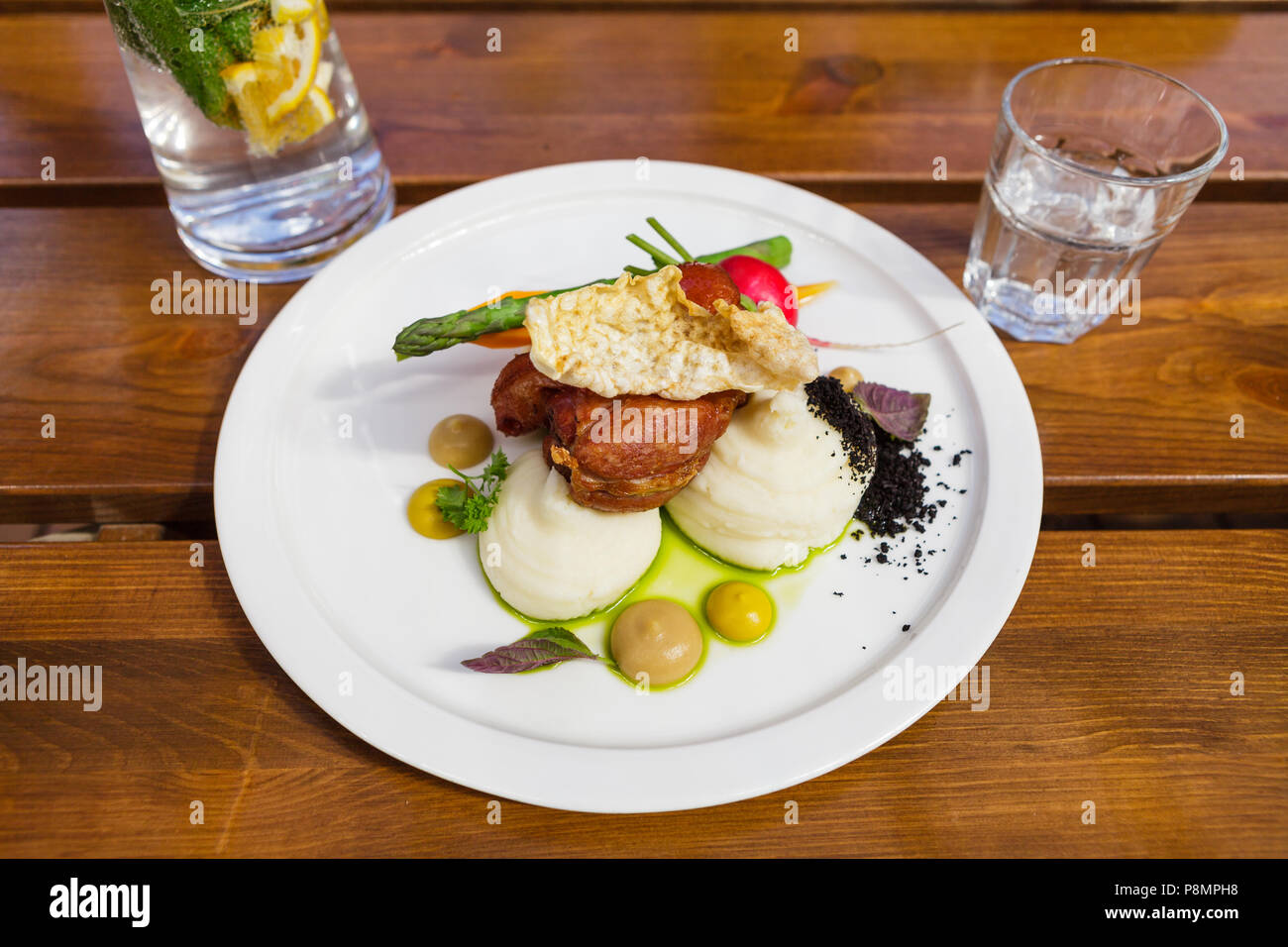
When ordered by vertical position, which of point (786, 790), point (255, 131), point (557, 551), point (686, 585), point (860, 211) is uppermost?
point (255, 131)

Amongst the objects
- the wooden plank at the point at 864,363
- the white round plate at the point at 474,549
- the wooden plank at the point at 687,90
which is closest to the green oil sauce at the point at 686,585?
the white round plate at the point at 474,549

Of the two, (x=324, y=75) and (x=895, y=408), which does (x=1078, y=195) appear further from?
A: (x=324, y=75)

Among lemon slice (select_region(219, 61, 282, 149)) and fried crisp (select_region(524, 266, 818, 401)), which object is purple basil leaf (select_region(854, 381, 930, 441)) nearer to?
fried crisp (select_region(524, 266, 818, 401))

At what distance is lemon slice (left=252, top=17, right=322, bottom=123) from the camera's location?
2.07 metres

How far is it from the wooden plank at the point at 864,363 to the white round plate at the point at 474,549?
0.81ft

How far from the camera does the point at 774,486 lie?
73.6 inches

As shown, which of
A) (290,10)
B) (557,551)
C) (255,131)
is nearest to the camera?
(557,551)

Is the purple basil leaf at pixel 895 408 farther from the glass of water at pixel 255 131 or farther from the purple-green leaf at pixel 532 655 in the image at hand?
the glass of water at pixel 255 131

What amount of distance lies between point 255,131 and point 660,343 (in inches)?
49.4

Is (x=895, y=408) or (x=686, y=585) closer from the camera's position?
(x=686, y=585)

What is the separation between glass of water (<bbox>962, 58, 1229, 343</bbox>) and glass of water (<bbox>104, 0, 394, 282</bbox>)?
1.72m

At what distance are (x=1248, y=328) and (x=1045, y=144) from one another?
0.76 meters

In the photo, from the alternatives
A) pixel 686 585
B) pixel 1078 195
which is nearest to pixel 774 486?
pixel 686 585

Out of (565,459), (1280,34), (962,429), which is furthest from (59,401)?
(1280,34)
